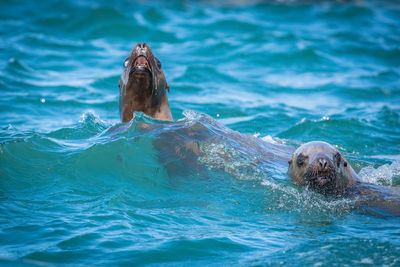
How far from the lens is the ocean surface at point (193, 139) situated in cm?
405

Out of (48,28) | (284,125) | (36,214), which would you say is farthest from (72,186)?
(48,28)

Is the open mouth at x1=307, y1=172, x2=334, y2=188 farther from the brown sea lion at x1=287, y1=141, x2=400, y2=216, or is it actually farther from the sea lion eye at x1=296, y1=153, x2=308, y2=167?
the sea lion eye at x1=296, y1=153, x2=308, y2=167

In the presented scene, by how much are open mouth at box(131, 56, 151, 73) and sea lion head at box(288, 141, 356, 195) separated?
2.06 m

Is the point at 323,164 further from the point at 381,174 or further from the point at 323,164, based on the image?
the point at 381,174

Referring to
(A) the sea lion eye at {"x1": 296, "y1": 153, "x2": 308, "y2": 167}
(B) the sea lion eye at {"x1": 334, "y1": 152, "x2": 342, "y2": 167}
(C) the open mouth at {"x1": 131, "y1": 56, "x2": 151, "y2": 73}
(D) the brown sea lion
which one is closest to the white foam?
(D) the brown sea lion

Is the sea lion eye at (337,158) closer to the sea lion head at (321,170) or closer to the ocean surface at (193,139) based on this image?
the sea lion head at (321,170)

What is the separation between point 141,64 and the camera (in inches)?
238

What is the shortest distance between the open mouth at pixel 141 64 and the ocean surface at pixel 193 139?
0.57 metres

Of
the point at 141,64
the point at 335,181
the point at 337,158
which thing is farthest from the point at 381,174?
the point at 141,64

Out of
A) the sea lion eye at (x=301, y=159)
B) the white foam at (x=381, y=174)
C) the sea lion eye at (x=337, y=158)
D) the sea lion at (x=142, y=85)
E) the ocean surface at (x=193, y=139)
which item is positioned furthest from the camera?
the sea lion at (x=142, y=85)

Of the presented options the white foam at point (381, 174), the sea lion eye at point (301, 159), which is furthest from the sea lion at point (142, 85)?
the white foam at point (381, 174)

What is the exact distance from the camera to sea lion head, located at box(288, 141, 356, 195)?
16.5 feet

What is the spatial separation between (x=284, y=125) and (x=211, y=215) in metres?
4.30

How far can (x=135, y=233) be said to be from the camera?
166 inches
